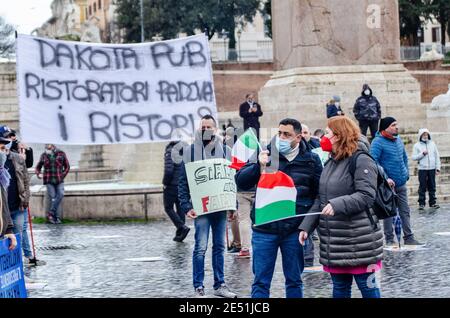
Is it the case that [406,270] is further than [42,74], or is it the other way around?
[42,74]

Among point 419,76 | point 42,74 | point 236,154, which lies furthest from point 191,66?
point 419,76

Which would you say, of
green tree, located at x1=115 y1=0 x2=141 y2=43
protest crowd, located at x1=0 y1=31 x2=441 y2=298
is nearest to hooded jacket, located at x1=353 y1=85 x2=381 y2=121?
protest crowd, located at x1=0 y1=31 x2=441 y2=298

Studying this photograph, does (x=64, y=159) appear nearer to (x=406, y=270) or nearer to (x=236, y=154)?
(x=406, y=270)

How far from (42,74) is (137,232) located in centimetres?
295

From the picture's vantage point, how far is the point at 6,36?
80.5 metres

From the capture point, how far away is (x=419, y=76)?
5394cm

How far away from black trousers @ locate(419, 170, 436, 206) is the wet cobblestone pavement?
9.16 feet

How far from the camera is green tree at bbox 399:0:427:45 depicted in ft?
201

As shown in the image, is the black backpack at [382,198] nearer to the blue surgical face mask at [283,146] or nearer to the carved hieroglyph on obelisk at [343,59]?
the blue surgical face mask at [283,146]

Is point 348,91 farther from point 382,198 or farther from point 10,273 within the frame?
point 10,273

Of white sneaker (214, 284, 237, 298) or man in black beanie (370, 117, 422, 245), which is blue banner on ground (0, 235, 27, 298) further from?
man in black beanie (370, 117, 422, 245)

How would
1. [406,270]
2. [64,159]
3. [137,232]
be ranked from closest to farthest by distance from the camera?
[406,270]
[137,232]
[64,159]

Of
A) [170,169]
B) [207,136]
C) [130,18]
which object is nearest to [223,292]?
[207,136]

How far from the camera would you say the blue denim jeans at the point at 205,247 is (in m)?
10.2
